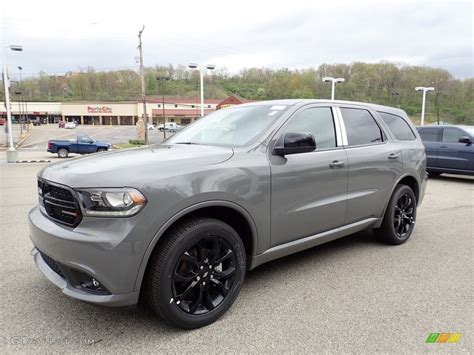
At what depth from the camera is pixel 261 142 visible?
10.7ft

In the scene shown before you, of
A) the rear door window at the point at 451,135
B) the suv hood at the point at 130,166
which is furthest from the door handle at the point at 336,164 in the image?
the rear door window at the point at 451,135

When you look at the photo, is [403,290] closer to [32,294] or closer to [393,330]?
[393,330]

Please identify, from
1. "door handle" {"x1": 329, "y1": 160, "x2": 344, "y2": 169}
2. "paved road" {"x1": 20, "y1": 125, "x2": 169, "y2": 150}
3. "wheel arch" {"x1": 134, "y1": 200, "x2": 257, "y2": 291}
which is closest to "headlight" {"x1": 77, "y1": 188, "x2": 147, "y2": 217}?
"wheel arch" {"x1": 134, "y1": 200, "x2": 257, "y2": 291}

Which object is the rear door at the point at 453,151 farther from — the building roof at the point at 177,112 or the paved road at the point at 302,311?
the building roof at the point at 177,112

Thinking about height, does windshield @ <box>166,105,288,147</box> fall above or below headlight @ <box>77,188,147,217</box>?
above

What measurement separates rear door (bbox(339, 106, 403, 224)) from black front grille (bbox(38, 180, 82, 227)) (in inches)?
107

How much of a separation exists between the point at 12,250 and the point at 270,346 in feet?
11.5

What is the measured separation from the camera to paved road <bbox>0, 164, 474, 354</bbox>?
262 cm

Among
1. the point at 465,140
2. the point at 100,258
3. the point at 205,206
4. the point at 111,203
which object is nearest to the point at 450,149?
the point at 465,140

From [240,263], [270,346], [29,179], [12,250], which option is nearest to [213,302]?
[240,263]

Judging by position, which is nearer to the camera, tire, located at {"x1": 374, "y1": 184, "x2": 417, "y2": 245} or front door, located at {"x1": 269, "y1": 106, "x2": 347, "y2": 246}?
front door, located at {"x1": 269, "y1": 106, "x2": 347, "y2": 246}

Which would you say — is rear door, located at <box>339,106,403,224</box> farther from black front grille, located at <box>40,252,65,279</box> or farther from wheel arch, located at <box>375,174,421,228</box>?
black front grille, located at <box>40,252,65,279</box>

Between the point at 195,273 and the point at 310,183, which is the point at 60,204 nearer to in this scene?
the point at 195,273

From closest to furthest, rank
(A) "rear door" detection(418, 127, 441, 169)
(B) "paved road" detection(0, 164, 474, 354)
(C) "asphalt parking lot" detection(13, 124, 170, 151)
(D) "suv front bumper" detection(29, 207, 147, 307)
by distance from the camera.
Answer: (D) "suv front bumper" detection(29, 207, 147, 307) < (B) "paved road" detection(0, 164, 474, 354) < (A) "rear door" detection(418, 127, 441, 169) < (C) "asphalt parking lot" detection(13, 124, 170, 151)
